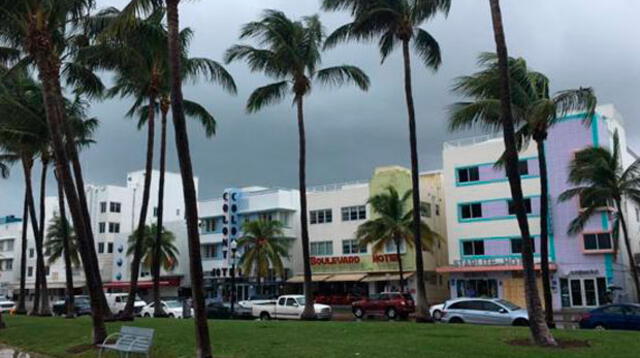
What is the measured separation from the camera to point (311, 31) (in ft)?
102

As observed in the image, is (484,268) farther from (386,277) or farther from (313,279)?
(313,279)

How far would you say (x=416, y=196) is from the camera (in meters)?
24.8

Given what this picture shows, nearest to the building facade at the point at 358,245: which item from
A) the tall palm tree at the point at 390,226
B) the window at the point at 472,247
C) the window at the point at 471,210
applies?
the window at the point at 472,247

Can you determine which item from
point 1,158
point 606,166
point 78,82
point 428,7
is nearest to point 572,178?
point 606,166

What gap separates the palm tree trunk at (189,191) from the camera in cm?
1323

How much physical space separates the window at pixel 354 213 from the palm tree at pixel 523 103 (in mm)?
35277

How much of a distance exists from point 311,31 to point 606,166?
A: 1625cm

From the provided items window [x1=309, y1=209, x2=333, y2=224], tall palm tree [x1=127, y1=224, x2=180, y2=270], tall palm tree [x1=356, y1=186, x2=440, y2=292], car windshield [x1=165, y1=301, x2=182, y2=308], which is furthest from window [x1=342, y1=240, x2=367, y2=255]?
car windshield [x1=165, y1=301, x2=182, y2=308]

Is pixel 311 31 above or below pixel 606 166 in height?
above

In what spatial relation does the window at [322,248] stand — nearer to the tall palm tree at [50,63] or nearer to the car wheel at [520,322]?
the car wheel at [520,322]

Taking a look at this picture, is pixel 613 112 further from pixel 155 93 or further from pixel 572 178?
pixel 155 93

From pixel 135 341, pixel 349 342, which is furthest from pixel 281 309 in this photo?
pixel 135 341

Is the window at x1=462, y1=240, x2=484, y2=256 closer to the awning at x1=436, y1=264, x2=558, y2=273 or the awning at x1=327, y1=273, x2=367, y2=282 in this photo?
the awning at x1=436, y1=264, x2=558, y2=273

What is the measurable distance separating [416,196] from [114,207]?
216 ft
